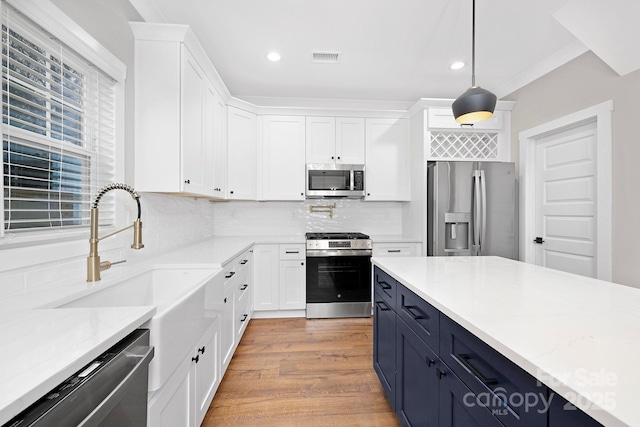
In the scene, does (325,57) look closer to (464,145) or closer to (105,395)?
(464,145)

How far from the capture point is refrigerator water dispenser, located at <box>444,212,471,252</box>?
310 centimetres

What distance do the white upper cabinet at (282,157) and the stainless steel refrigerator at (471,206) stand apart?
5.41 ft

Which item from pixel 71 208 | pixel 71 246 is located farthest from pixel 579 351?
pixel 71 208

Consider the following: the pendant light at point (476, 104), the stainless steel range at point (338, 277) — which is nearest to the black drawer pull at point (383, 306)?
the pendant light at point (476, 104)

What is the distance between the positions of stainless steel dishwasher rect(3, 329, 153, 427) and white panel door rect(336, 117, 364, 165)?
120 inches

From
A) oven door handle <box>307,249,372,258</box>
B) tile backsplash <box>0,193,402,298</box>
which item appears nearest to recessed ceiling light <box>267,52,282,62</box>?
tile backsplash <box>0,193,402,298</box>

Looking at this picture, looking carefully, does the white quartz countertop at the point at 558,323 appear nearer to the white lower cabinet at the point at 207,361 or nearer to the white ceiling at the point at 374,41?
the white lower cabinet at the point at 207,361

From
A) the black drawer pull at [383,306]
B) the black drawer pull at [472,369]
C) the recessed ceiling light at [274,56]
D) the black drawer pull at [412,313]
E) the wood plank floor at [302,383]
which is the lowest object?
the wood plank floor at [302,383]

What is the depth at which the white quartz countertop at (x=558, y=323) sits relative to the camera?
0.55m

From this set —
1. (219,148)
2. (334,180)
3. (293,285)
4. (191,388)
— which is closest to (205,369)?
(191,388)

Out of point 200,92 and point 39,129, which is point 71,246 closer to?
point 39,129

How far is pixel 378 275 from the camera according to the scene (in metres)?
1.93

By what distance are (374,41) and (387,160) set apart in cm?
149

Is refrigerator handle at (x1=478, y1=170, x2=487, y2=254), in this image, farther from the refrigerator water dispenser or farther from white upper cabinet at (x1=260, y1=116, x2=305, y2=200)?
white upper cabinet at (x1=260, y1=116, x2=305, y2=200)
